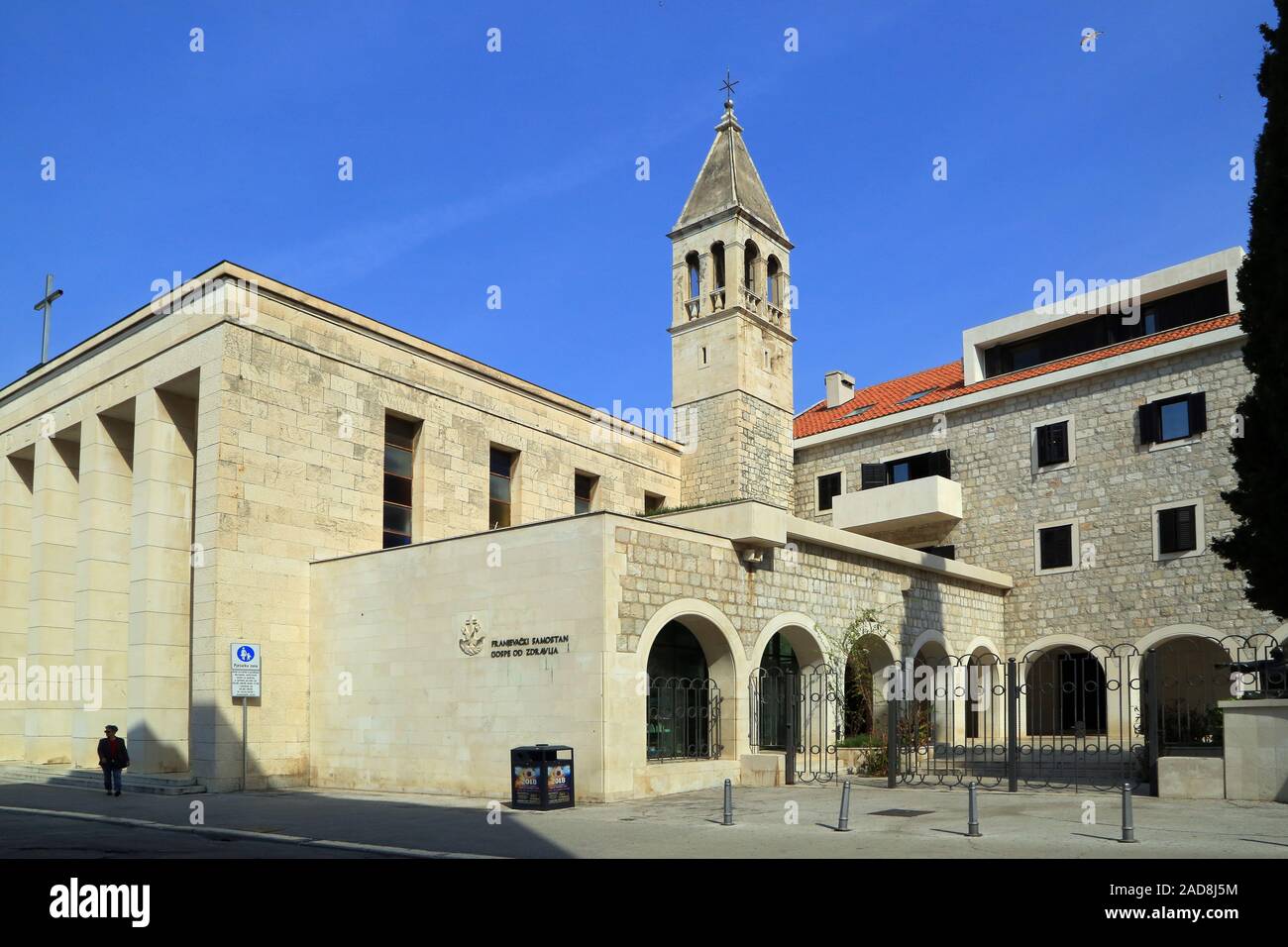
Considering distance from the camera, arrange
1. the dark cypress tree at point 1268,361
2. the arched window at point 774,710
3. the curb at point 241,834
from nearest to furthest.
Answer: the curb at point 241,834 < the dark cypress tree at point 1268,361 < the arched window at point 774,710

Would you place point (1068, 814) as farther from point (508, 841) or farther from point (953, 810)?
point (508, 841)

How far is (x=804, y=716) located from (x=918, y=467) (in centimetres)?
1368

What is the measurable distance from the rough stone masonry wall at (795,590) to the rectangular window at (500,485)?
906cm

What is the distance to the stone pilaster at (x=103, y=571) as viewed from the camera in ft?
82.4

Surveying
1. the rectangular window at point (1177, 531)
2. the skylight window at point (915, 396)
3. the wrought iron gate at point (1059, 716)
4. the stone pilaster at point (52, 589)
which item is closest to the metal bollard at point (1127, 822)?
the wrought iron gate at point (1059, 716)

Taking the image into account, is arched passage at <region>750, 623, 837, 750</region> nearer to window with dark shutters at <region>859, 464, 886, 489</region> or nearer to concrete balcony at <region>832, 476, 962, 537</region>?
concrete balcony at <region>832, 476, 962, 537</region>

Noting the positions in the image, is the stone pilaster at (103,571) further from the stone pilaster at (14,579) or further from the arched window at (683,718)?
the arched window at (683,718)

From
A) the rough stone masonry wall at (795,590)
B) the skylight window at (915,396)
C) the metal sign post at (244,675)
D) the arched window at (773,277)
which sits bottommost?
the metal sign post at (244,675)

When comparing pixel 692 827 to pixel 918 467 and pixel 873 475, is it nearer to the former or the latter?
pixel 873 475

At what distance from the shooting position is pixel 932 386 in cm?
3781

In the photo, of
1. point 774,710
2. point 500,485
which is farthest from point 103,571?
point 774,710

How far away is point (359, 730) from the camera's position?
22125mm

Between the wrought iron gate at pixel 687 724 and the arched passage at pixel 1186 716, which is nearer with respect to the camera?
the arched passage at pixel 1186 716
